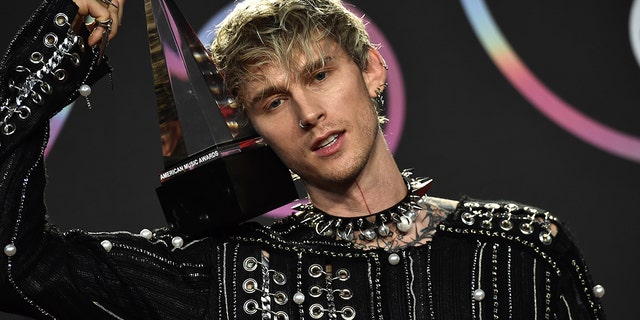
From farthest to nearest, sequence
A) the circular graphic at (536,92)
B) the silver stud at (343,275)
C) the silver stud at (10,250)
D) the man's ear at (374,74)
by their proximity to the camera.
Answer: the circular graphic at (536,92), the man's ear at (374,74), the silver stud at (343,275), the silver stud at (10,250)

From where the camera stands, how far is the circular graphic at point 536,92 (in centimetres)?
367

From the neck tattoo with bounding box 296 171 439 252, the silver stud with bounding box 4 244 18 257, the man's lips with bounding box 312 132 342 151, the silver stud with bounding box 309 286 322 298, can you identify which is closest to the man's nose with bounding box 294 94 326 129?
the man's lips with bounding box 312 132 342 151

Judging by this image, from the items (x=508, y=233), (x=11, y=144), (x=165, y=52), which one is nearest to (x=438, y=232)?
(x=508, y=233)

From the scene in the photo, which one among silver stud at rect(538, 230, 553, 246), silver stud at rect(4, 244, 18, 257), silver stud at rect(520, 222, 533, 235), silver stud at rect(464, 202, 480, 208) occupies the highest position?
silver stud at rect(4, 244, 18, 257)

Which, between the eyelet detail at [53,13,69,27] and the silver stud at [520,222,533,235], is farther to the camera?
the silver stud at [520,222,533,235]

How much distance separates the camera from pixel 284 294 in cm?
270

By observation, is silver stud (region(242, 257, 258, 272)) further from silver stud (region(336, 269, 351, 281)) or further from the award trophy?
silver stud (region(336, 269, 351, 281))

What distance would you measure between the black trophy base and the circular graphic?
1223 mm

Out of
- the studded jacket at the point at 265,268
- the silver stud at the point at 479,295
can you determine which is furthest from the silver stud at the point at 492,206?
the silver stud at the point at 479,295

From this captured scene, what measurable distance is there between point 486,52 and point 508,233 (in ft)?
3.56

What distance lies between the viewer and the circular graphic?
3.67m

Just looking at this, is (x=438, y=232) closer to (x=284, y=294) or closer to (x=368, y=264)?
(x=368, y=264)

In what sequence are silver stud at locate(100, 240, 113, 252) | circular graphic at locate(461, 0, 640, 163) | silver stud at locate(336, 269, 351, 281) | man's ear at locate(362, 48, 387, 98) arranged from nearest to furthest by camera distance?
silver stud at locate(100, 240, 113, 252), silver stud at locate(336, 269, 351, 281), man's ear at locate(362, 48, 387, 98), circular graphic at locate(461, 0, 640, 163)

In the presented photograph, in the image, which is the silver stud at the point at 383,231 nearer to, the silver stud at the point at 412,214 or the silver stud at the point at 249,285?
the silver stud at the point at 412,214
